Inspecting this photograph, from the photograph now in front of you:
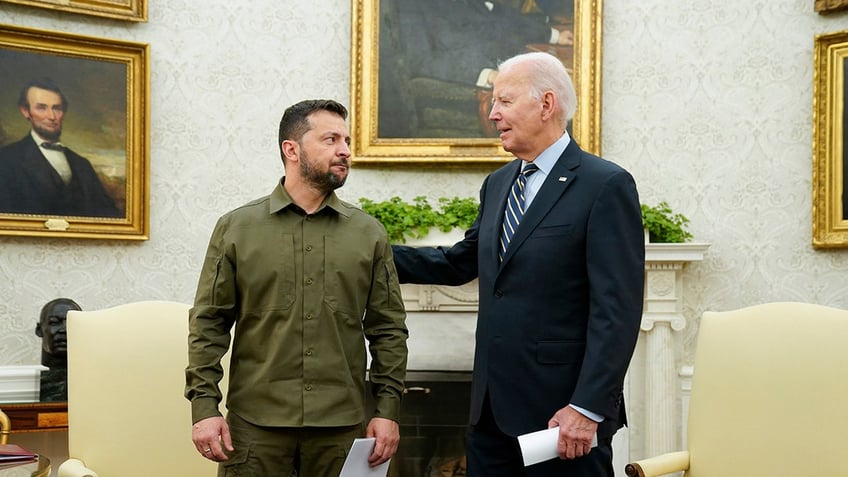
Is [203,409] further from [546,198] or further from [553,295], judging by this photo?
[546,198]

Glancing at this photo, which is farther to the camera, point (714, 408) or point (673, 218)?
point (673, 218)

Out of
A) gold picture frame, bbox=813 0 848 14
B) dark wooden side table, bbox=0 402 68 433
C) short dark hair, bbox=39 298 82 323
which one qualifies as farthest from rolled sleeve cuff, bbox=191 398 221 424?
gold picture frame, bbox=813 0 848 14

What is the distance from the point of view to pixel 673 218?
4559 millimetres

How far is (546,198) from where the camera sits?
7.99 feet

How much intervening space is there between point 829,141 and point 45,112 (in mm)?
4005

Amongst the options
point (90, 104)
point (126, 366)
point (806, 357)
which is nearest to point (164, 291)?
point (90, 104)

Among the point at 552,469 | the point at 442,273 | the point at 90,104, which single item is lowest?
the point at 552,469

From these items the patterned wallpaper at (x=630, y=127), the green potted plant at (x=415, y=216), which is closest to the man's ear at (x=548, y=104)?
the green potted plant at (x=415, y=216)

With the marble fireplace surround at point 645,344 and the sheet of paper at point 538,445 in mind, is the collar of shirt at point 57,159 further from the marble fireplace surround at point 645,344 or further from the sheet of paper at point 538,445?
the sheet of paper at point 538,445

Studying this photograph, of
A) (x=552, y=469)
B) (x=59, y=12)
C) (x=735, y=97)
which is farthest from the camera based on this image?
(x=735, y=97)

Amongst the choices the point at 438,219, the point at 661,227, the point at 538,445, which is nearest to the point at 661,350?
the point at 661,227

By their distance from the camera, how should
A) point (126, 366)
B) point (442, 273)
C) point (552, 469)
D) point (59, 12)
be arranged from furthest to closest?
1. point (59, 12)
2. point (126, 366)
3. point (442, 273)
4. point (552, 469)

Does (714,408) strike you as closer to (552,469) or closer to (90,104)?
(552,469)

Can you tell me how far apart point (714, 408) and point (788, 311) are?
0.43 meters
